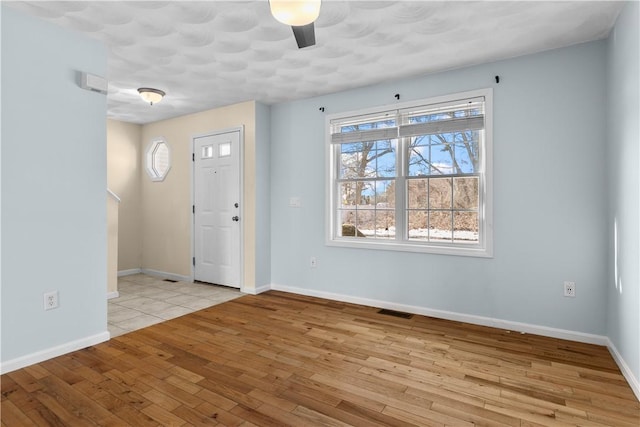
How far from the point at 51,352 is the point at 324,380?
202 cm

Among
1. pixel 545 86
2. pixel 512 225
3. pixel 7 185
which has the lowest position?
pixel 512 225

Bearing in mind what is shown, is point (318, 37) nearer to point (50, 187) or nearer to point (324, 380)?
point (50, 187)

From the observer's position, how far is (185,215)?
5.20 metres

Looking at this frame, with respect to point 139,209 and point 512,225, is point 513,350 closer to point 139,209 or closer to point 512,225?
point 512,225

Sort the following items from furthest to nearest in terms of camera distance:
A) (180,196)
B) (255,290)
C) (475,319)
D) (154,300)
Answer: (180,196)
(255,290)
(154,300)
(475,319)

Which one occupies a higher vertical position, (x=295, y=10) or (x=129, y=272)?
(x=295, y=10)

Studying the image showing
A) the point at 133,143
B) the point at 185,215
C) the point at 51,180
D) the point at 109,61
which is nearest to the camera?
the point at 51,180

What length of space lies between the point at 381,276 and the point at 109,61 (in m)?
3.40

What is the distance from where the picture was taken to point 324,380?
7.34ft

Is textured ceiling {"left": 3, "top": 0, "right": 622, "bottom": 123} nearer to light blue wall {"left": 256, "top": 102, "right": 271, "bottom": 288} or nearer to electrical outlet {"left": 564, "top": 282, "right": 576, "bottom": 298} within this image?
light blue wall {"left": 256, "top": 102, "right": 271, "bottom": 288}

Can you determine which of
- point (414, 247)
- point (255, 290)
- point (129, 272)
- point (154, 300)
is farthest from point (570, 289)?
point (129, 272)

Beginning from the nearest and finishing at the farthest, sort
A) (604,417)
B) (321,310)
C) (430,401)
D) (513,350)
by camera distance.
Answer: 1. (604,417)
2. (430,401)
3. (513,350)
4. (321,310)

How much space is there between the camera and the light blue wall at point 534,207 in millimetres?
2795

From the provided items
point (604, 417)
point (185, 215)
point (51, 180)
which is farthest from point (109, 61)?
point (604, 417)
